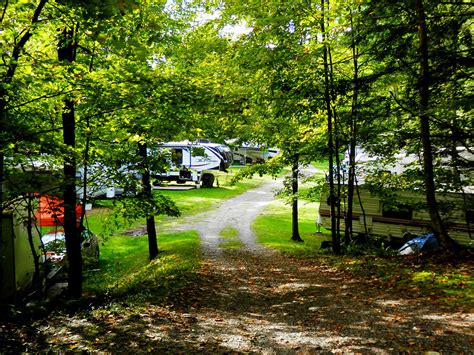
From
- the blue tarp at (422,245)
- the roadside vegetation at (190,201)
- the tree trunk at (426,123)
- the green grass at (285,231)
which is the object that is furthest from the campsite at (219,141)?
the roadside vegetation at (190,201)

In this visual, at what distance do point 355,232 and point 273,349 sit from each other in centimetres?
1405

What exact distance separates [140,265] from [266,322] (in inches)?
325

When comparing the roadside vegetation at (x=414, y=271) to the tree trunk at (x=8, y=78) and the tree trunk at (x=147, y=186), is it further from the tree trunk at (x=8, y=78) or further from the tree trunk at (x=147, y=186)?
the tree trunk at (x=8, y=78)

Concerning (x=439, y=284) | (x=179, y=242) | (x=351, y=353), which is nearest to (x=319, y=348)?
(x=351, y=353)

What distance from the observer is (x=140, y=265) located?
12.7m

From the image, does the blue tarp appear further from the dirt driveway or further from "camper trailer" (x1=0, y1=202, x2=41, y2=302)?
"camper trailer" (x1=0, y1=202, x2=41, y2=302)

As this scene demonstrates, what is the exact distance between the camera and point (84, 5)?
337cm

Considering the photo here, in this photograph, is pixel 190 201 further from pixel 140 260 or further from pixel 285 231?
pixel 140 260

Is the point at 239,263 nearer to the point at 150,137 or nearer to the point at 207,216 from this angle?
the point at 150,137

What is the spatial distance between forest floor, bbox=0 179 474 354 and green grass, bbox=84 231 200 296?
1.27 m

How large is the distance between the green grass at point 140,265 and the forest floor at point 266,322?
127 cm

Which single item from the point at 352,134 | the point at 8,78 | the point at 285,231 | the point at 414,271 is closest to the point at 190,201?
the point at 285,231

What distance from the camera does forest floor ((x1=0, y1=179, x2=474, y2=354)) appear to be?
434 cm

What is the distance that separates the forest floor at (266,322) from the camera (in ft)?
14.2
